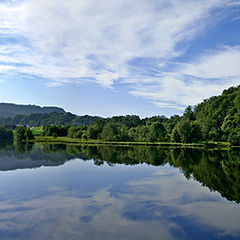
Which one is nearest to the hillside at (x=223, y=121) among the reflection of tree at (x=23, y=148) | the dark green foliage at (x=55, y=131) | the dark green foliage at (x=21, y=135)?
the reflection of tree at (x=23, y=148)

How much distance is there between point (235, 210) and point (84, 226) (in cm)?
991

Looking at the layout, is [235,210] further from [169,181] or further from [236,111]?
[236,111]

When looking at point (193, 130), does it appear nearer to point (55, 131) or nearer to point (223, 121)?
point (223, 121)

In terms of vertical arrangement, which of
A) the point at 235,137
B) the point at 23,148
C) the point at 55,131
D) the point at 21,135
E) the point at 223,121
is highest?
the point at 223,121

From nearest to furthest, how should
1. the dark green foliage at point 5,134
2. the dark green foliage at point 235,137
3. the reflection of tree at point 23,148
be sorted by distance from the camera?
the reflection of tree at point 23,148, the dark green foliage at point 235,137, the dark green foliage at point 5,134

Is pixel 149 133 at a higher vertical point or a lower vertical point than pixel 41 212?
higher

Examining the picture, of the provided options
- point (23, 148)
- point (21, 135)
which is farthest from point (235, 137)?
point (21, 135)

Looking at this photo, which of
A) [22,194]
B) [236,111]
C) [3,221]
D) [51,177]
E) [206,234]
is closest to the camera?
[206,234]

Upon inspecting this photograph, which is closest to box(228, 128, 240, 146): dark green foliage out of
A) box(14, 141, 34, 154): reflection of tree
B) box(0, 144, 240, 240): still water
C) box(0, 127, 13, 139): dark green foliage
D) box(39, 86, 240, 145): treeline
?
box(39, 86, 240, 145): treeline

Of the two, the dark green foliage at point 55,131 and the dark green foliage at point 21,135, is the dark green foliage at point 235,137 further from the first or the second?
the dark green foliage at point 21,135

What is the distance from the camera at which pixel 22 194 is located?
67.3 ft

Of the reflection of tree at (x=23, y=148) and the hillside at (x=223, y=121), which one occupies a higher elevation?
the hillside at (x=223, y=121)

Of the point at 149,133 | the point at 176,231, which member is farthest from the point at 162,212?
the point at 149,133

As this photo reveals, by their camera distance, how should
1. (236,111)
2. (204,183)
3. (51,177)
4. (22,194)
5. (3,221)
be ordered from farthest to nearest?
(236,111) → (51,177) → (204,183) → (22,194) → (3,221)
